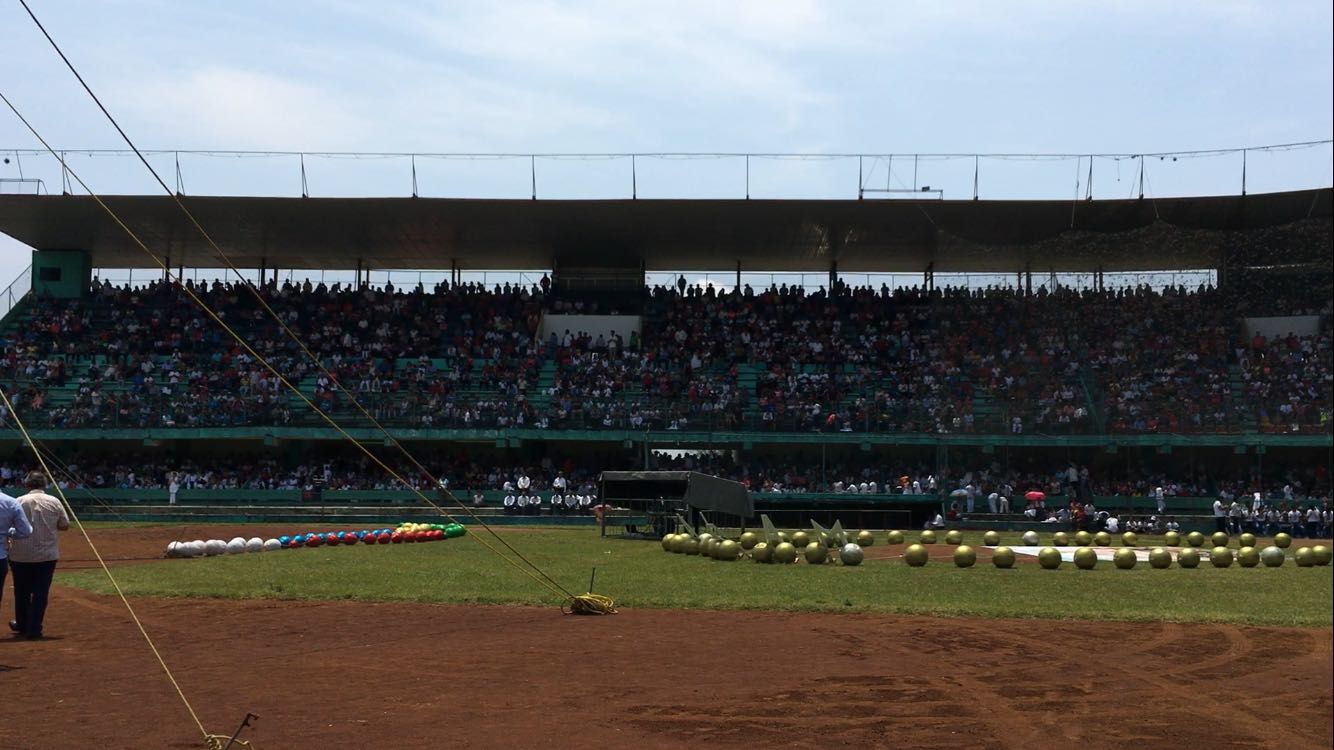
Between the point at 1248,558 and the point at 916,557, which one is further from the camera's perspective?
the point at 1248,558

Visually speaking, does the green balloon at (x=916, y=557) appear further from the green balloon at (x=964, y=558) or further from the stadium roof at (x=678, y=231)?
the stadium roof at (x=678, y=231)

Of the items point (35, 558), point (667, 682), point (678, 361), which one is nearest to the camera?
point (667, 682)

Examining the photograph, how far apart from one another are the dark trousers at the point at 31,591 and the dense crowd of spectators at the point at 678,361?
26.0 m

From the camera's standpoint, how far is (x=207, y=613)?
16.9 m

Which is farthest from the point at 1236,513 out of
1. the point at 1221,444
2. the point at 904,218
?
the point at 904,218

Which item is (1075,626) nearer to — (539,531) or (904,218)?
(539,531)

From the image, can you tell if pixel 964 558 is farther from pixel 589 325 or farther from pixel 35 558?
pixel 589 325

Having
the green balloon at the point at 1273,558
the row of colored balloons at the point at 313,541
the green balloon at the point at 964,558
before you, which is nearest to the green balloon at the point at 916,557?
the green balloon at the point at 964,558

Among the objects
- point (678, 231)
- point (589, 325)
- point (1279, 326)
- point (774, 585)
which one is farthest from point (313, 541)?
point (1279, 326)

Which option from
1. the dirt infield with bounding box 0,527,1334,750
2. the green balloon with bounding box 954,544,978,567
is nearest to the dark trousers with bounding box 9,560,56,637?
the dirt infield with bounding box 0,527,1334,750

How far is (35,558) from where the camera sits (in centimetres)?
1448

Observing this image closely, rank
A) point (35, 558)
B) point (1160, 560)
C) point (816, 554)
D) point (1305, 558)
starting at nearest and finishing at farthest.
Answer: point (35, 558), point (1305, 558), point (1160, 560), point (816, 554)

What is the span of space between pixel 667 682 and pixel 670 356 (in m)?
41.4

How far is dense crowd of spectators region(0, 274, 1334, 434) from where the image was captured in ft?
137
